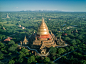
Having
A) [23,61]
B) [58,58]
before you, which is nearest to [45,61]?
[58,58]

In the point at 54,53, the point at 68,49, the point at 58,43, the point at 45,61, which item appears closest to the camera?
the point at 45,61

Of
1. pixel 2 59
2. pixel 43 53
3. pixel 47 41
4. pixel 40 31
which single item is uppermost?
pixel 40 31

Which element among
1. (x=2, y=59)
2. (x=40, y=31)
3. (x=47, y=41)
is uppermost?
(x=40, y=31)

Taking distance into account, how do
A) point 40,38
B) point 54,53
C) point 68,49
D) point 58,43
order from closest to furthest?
1. point 54,53
2. point 68,49
3. point 40,38
4. point 58,43

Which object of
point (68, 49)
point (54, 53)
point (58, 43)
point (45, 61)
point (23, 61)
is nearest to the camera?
point (45, 61)

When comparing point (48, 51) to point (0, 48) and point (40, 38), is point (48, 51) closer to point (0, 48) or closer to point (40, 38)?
point (40, 38)

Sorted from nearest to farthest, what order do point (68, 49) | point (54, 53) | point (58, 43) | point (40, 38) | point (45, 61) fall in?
1. point (45, 61)
2. point (54, 53)
3. point (68, 49)
4. point (40, 38)
5. point (58, 43)

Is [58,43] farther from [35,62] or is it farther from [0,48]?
[0,48]

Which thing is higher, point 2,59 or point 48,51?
point 48,51

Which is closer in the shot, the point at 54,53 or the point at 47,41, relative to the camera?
the point at 54,53

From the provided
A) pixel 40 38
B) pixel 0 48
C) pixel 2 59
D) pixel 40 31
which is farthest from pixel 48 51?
pixel 0 48
